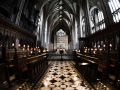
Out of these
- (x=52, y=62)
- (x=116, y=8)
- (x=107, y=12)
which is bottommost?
(x=52, y=62)

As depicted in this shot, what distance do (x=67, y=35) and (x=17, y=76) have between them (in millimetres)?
45144

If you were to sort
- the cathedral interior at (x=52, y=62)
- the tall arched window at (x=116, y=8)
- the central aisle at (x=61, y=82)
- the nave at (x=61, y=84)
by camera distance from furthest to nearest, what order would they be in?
the tall arched window at (x=116, y=8)
the cathedral interior at (x=52, y=62)
the central aisle at (x=61, y=82)
the nave at (x=61, y=84)

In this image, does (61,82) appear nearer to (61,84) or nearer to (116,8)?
(61,84)

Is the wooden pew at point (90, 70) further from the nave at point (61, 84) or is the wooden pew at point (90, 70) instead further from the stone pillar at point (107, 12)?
the stone pillar at point (107, 12)

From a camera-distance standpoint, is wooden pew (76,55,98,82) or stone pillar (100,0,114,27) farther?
stone pillar (100,0,114,27)

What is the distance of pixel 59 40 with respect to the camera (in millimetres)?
49062

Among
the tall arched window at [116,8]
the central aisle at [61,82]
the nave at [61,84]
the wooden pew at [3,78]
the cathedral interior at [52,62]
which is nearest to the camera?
the wooden pew at [3,78]

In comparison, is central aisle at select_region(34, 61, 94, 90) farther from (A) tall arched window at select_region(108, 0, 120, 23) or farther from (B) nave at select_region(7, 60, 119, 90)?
(A) tall arched window at select_region(108, 0, 120, 23)

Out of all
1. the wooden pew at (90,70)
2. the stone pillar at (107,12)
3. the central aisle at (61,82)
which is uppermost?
the stone pillar at (107,12)

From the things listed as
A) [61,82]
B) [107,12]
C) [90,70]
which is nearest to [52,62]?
[90,70]

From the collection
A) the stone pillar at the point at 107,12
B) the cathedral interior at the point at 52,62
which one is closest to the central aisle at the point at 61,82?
the cathedral interior at the point at 52,62

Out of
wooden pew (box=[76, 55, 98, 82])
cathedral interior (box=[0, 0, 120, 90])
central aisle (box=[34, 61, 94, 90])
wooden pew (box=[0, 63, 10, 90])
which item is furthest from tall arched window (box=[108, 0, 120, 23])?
wooden pew (box=[0, 63, 10, 90])

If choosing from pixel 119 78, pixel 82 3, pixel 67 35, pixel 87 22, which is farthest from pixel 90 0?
pixel 67 35

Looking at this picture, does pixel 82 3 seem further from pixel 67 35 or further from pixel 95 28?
pixel 67 35
